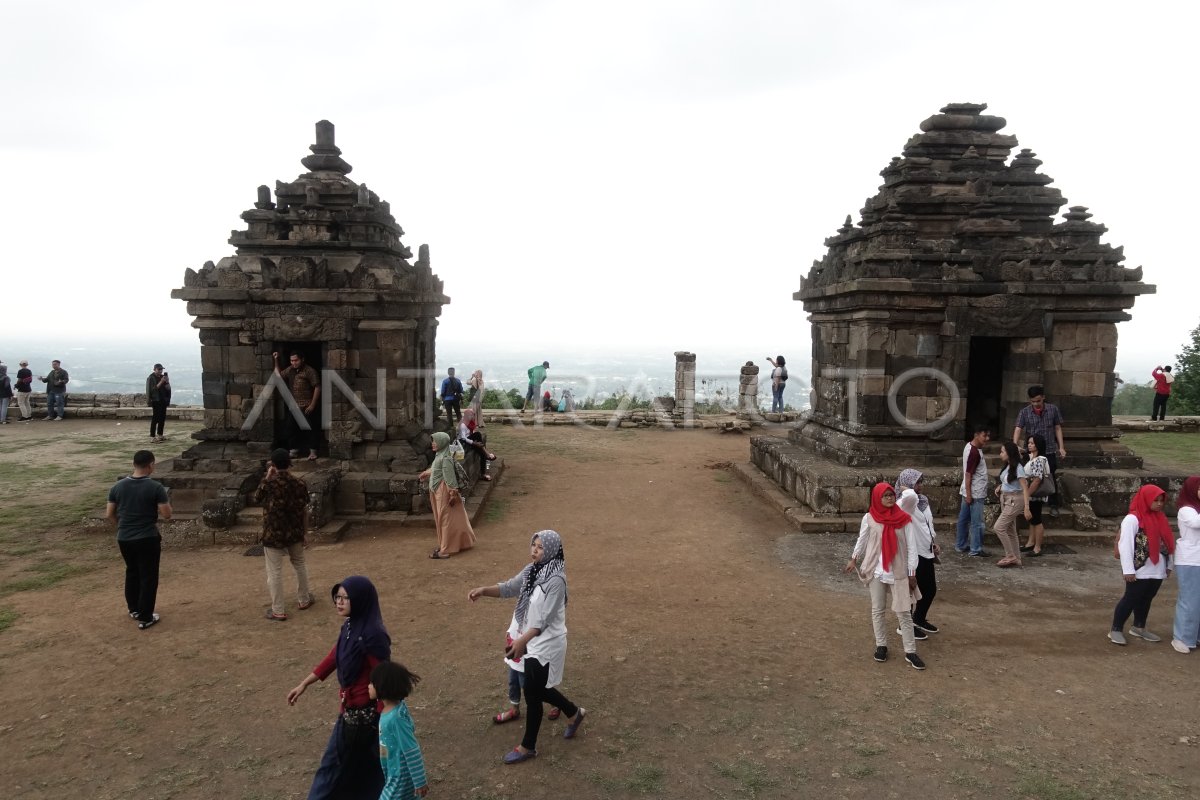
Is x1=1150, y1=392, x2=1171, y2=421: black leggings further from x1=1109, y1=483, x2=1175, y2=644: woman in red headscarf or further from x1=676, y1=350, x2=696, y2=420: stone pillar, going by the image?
x1=1109, y1=483, x2=1175, y2=644: woman in red headscarf

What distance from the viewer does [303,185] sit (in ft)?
36.4

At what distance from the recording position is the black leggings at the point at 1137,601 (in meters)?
6.15

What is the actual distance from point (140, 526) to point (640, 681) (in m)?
4.45

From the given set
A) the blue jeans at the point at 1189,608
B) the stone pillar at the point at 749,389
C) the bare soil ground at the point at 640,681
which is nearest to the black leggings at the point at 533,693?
the bare soil ground at the point at 640,681

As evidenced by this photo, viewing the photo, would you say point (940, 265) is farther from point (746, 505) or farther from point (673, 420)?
point (673, 420)

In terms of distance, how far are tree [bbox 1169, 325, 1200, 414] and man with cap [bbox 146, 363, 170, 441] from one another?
28.5m

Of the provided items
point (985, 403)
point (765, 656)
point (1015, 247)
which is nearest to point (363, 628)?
point (765, 656)

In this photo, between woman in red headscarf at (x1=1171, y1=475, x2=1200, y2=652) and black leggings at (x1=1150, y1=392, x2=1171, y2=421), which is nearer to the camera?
woman in red headscarf at (x1=1171, y1=475, x2=1200, y2=652)

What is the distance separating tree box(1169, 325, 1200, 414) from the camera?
24422 mm

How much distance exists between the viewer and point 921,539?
20.0 ft

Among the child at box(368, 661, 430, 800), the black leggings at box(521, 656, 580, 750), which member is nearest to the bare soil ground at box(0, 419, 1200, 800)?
the black leggings at box(521, 656, 580, 750)

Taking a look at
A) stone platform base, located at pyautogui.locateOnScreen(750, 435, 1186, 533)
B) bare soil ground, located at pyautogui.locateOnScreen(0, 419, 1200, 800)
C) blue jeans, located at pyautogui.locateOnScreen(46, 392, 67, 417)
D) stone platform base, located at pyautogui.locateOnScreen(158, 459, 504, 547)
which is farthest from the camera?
blue jeans, located at pyautogui.locateOnScreen(46, 392, 67, 417)

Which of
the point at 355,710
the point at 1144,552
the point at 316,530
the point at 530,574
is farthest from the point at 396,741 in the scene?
the point at 316,530

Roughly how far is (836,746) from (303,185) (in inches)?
397
